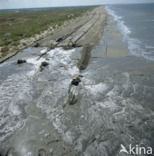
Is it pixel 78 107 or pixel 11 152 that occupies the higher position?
pixel 78 107

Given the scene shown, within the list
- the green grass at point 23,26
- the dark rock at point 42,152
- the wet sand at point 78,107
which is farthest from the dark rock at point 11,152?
the green grass at point 23,26

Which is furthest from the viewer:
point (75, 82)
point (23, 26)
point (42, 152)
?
point (23, 26)

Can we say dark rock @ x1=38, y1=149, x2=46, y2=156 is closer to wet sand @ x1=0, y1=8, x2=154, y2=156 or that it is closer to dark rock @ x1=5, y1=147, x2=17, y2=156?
wet sand @ x1=0, y1=8, x2=154, y2=156

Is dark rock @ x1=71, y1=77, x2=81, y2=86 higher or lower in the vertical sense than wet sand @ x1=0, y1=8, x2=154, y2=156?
higher

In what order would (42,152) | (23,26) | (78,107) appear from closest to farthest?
(42,152), (78,107), (23,26)

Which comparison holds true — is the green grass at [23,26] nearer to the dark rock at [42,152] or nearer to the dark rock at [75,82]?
the dark rock at [75,82]

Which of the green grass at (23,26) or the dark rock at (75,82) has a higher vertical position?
the green grass at (23,26)

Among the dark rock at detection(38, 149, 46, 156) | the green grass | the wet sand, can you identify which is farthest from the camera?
the green grass

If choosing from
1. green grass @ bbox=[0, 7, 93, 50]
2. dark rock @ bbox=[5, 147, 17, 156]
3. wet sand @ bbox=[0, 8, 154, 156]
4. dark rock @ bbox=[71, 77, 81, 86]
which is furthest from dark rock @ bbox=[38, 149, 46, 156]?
green grass @ bbox=[0, 7, 93, 50]

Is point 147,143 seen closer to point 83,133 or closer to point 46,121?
point 83,133

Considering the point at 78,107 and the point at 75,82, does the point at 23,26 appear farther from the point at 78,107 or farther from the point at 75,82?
the point at 78,107

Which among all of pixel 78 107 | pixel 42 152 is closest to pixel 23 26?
pixel 78 107

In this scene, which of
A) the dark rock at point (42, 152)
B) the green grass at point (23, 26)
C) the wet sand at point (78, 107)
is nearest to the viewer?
the dark rock at point (42, 152)
